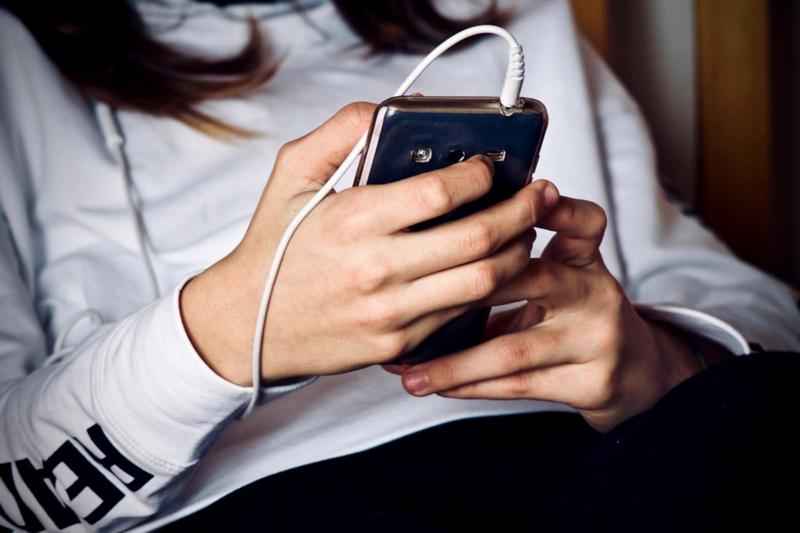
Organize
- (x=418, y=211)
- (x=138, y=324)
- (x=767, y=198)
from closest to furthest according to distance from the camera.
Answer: (x=418, y=211) < (x=138, y=324) < (x=767, y=198)

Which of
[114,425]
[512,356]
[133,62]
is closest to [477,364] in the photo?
[512,356]

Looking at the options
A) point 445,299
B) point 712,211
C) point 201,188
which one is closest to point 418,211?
point 445,299

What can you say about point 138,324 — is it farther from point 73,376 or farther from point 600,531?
point 600,531

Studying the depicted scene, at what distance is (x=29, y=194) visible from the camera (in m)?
0.74

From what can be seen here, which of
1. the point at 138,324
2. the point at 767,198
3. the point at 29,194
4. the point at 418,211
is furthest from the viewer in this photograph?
the point at 767,198

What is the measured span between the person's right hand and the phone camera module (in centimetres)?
2

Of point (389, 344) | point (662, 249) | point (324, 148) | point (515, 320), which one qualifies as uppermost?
point (324, 148)

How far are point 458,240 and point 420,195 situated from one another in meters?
0.03

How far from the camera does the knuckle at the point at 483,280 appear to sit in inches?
16.6

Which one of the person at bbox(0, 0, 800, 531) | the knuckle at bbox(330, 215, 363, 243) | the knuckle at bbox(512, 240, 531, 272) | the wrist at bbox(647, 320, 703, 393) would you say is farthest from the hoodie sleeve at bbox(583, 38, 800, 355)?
the knuckle at bbox(330, 215, 363, 243)

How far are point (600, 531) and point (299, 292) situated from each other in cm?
23

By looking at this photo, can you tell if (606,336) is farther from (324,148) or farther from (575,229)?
(324,148)

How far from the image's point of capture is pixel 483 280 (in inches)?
16.6

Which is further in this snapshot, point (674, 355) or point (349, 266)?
point (674, 355)
